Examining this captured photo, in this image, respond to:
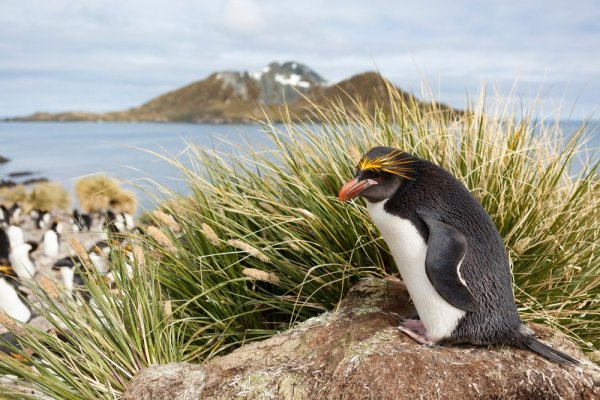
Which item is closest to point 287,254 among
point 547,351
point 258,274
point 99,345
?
point 258,274

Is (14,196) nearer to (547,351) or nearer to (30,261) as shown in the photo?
(30,261)

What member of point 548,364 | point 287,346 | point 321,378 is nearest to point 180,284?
point 287,346

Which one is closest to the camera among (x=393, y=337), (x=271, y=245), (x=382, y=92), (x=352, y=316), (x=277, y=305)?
(x=393, y=337)

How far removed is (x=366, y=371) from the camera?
264 cm

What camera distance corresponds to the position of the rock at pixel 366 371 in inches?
103

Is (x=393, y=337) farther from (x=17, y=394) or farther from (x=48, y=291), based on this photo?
(x=17, y=394)

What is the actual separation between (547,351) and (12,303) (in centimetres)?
604

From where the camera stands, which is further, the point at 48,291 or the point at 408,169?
the point at 48,291

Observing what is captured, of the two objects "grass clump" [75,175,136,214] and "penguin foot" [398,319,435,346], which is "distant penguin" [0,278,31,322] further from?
"grass clump" [75,175,136,214]

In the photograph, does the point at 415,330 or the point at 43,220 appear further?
the point at 43,220

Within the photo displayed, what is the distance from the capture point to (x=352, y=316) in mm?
3150

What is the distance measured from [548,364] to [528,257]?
50.6 inches

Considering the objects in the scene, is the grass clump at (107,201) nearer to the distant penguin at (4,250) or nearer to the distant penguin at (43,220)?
the distant penguin at (43,220)

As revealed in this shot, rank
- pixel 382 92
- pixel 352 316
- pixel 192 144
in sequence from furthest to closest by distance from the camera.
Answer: pixel 382 92, pixel 192 144, pixel 352 316
